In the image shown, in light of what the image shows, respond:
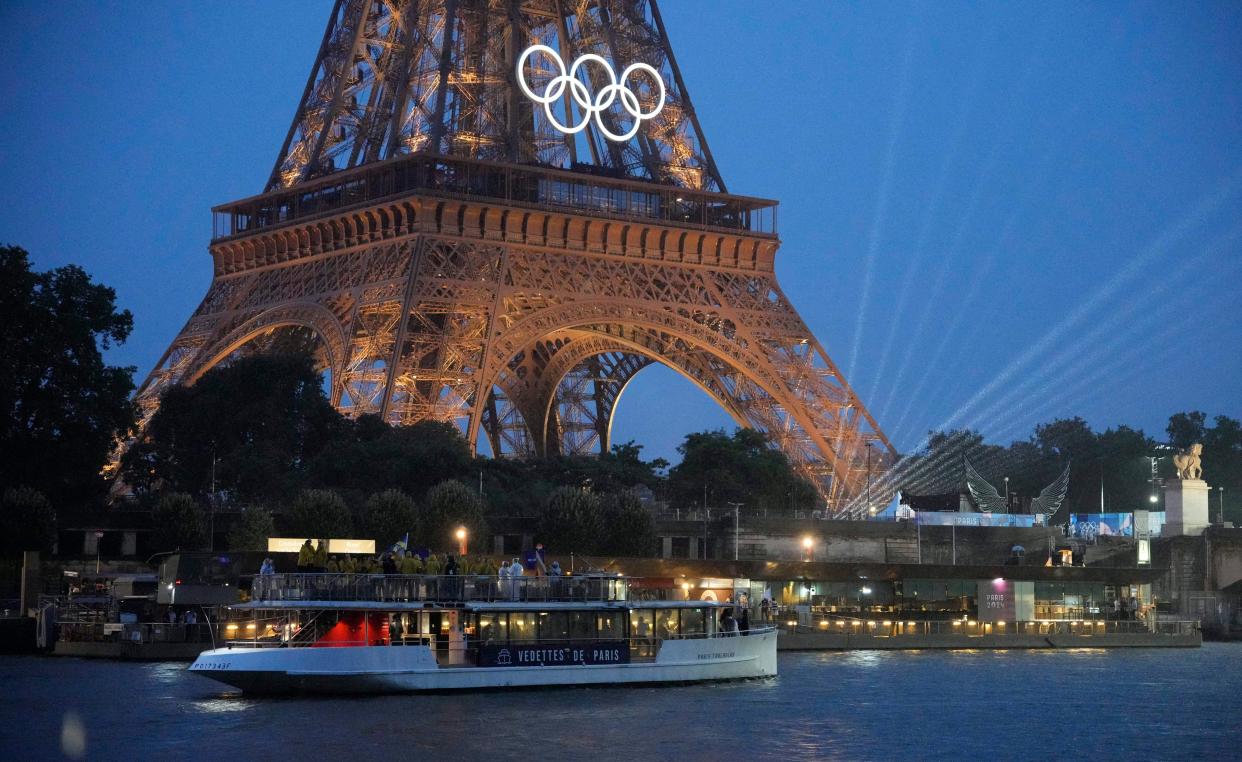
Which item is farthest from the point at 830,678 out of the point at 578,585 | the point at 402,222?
the point at 402,222

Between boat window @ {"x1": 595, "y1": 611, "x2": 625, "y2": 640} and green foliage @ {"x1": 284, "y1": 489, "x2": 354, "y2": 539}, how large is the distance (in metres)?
18.9

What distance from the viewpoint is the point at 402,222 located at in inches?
3155

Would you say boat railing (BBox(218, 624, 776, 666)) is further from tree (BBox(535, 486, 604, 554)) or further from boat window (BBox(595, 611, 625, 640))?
tree (BBox(535, 486, 604, 554))

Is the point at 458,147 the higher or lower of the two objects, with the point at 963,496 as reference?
higher

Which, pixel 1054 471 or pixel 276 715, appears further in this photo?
pixel 1054 471

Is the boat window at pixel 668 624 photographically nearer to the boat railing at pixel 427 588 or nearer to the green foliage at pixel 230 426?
the boat railing at pixel 427 588

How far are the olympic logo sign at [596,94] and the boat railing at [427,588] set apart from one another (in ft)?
124

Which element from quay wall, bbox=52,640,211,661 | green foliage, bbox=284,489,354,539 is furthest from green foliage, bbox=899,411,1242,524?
quay wall, bbox=52,640,211,661

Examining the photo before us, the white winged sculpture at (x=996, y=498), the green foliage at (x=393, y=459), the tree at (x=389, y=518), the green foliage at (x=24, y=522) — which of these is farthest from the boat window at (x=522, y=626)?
the white winged sculpture at (x=996, y=498)

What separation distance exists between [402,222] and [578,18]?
14.3m

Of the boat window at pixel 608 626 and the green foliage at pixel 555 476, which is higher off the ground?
the green foliage at pixel 555 476

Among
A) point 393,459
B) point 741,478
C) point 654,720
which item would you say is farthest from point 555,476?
point 654,720

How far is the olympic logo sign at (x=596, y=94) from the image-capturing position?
84.8 m

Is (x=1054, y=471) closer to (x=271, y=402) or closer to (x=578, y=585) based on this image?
(x=271, y=402)
